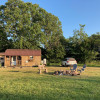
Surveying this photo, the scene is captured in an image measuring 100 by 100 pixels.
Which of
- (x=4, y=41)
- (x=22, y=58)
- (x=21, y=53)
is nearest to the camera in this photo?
(x=22, y=58)

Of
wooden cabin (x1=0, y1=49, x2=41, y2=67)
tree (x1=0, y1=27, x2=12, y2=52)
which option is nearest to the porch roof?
wooden cabin (x1=0, y1=49, x2=41, y2=67)

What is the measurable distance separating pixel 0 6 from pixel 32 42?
411 inches

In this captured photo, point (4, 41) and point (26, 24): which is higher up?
point (26, 24)

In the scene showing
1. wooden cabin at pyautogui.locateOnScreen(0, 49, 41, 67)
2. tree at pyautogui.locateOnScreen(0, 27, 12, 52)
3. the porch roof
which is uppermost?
Answer: tree at pyautogui.locateOnScreen(0, 27, 12, 52)

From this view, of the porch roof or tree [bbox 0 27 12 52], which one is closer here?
the porch roof

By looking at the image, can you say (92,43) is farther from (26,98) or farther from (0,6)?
(26,98)

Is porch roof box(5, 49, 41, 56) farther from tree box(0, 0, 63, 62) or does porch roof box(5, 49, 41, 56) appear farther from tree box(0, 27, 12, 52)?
tree box(0, 27, 12, 52)

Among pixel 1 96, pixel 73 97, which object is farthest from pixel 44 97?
pixel 1 96

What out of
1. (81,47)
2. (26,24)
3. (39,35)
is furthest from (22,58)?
(81,47)

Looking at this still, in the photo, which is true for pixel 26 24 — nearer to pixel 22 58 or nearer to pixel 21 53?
pixel 21 53

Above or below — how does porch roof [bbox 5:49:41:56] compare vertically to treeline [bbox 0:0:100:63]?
below

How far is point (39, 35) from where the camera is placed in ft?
78.0

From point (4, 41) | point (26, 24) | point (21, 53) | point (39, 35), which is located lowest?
point (21, 53)

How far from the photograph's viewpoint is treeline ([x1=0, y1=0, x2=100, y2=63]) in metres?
22.7
